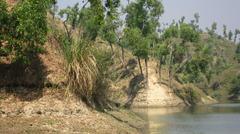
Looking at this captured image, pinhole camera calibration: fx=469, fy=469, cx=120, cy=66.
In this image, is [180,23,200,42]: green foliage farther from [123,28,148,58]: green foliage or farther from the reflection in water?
the reflection in water

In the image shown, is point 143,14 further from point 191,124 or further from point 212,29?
point 212,29

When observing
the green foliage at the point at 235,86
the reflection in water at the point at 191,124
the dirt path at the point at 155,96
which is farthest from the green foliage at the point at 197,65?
the green foliage at the point at 235,86

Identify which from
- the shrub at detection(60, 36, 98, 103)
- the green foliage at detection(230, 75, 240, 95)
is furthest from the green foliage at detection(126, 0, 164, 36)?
the green foliage at detection(230, 75, 240, 95)

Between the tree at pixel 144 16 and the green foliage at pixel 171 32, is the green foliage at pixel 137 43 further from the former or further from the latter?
the green foliage at pixel 171 32

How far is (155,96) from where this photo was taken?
269 ft

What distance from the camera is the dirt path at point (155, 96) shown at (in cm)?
7991

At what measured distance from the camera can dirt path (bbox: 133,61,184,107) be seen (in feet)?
262

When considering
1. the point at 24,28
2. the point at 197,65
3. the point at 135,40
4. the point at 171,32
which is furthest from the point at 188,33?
the point at 24,28

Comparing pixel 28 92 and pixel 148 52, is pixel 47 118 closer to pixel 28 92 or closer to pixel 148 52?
pixel 28 92

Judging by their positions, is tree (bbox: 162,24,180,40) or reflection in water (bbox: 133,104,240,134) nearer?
reflection in water (bbox: 133,104,240,134)

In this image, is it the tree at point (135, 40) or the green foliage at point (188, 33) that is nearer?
the tree at point (135, 40)

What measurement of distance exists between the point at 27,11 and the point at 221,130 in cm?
1947

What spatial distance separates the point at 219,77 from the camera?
147750 mm

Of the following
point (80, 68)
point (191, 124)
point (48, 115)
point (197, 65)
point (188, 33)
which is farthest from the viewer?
point (197, 65)
